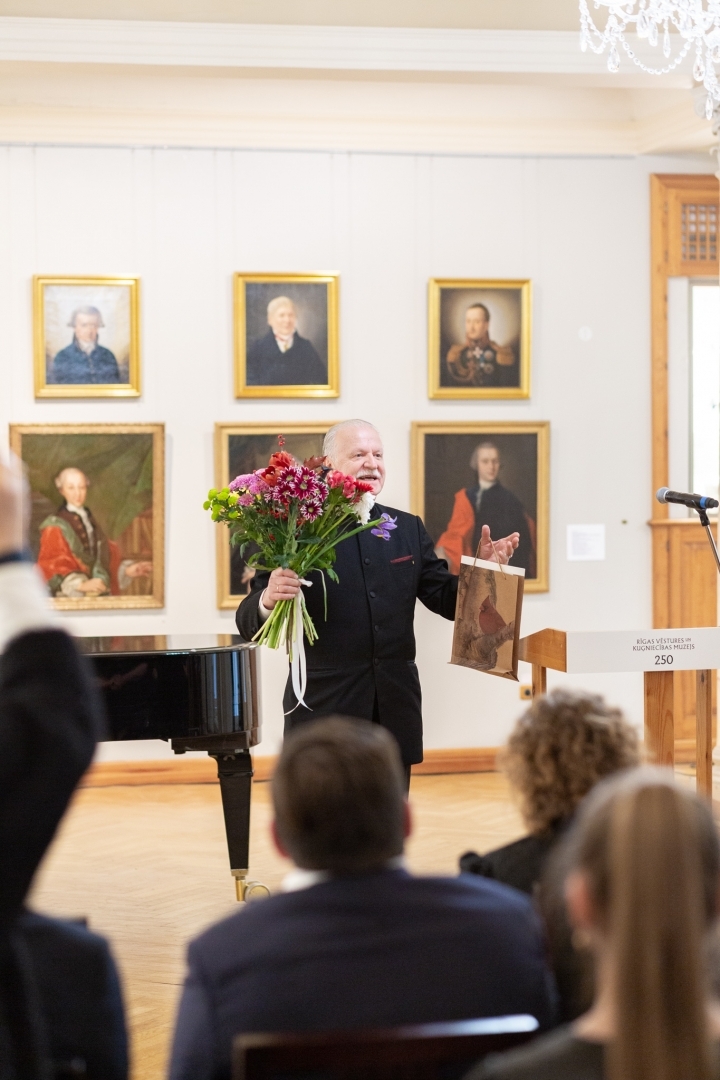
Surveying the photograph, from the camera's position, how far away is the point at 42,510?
24.8 feet

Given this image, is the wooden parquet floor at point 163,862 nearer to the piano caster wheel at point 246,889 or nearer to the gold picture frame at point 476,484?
the piano caster wheel at point 246,889

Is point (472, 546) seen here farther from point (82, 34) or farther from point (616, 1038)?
point (616, 1038)

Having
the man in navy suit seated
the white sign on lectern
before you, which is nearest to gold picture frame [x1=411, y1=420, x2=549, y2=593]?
the white sign on lectern

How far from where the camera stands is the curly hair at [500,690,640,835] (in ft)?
7.11

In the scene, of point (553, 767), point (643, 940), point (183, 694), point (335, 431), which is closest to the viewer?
point (643, 940)

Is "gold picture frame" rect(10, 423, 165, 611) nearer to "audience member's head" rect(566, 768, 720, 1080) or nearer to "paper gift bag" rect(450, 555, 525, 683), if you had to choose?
"paper gift bag" rect(450, 555, 525, 683)

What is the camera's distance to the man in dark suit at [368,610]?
13.9 feet

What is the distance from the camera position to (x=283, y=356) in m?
7.69

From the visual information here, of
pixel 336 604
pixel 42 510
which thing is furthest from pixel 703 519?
pixel 42 510

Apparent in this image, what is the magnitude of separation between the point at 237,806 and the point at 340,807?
344 cm

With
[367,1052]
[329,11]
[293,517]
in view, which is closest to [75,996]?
[367,1052]

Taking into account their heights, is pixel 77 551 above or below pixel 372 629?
above

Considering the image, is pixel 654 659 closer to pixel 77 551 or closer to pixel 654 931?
pixel 654 931

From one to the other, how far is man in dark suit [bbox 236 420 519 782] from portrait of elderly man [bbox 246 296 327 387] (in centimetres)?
326
